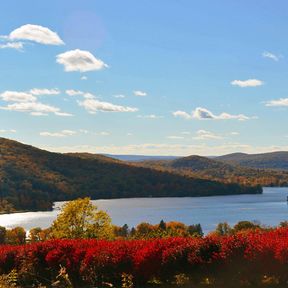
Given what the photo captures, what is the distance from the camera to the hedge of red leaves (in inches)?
711

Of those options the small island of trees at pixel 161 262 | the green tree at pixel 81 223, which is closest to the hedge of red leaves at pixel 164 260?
the small island of trees at pixel 161 262

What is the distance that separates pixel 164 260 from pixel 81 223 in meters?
23.9

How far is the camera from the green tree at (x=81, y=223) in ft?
137

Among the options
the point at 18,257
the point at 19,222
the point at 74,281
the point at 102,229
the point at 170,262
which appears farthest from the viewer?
the point at 19,222

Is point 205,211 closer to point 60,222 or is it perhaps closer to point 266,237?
point 60,222

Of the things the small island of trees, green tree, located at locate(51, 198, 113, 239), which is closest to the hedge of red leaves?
the small island of trees

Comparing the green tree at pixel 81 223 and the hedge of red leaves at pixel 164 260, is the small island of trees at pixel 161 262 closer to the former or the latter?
the hedge of red leaves at pixel 164 260

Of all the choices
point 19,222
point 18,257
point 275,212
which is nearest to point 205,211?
point 275,212

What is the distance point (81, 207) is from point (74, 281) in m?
22.1

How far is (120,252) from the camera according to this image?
20.0 m

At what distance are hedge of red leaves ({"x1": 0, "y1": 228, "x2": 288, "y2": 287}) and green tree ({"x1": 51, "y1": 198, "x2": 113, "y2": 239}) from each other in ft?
62.7

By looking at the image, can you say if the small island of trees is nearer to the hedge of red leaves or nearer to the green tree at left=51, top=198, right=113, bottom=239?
the hedge of red leaves

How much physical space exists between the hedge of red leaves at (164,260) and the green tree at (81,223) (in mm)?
19103

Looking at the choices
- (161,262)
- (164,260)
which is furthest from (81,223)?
(164,260)
